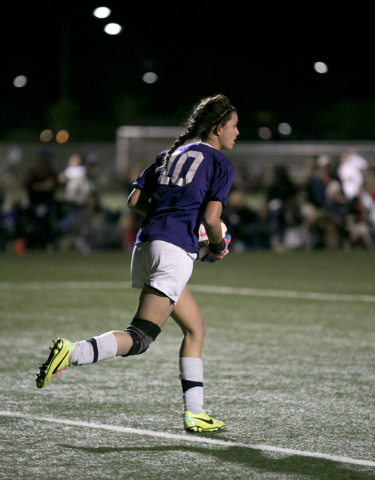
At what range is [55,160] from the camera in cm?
2428

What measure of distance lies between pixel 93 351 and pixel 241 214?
47.0 ft

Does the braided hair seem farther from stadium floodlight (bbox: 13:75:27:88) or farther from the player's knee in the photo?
stadium floodlight (bbox: 13:75:27:88)

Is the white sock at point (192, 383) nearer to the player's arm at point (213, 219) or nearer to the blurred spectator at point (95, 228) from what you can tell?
the player's arm at point (213, 219)

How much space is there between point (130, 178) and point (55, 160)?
5642 millimetres

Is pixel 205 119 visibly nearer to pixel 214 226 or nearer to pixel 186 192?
pixel 186 192

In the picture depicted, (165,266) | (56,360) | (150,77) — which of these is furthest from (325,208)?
(150,77)

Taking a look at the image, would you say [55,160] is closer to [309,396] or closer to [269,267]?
[269,267]

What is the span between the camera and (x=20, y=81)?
174 ft

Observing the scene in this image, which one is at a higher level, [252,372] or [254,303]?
A: [254,303]

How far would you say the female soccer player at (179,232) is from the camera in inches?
169

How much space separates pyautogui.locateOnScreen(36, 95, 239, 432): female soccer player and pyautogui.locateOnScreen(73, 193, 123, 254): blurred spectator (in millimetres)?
13595

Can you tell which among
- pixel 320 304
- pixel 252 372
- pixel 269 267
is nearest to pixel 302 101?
pixel 269 267

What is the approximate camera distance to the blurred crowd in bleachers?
17.6m

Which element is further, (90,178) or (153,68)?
(153,68)
